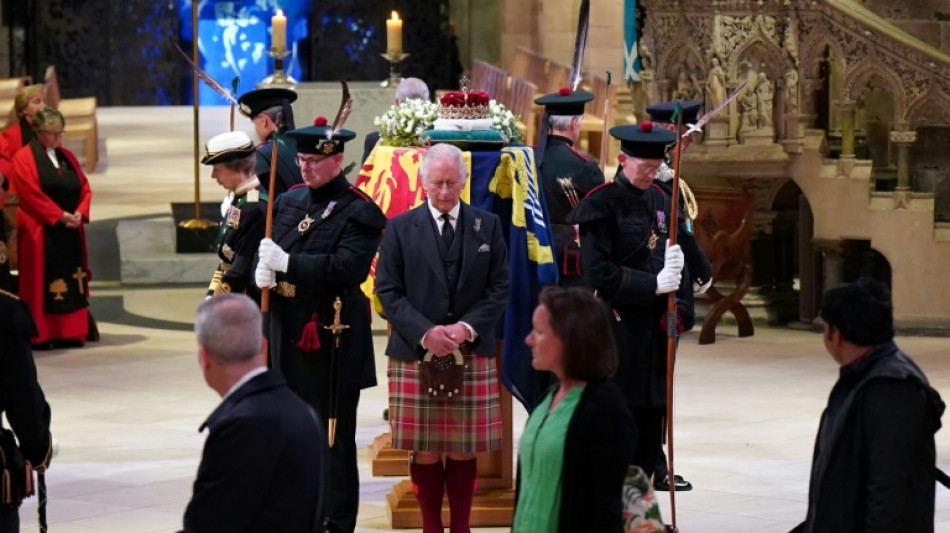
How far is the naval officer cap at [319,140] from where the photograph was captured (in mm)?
8297

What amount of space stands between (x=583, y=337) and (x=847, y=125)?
9.39 metres

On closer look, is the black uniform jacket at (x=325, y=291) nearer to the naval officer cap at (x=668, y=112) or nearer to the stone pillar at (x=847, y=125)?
the naval officer cap at (x=668, y=112)

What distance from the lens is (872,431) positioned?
566 cm

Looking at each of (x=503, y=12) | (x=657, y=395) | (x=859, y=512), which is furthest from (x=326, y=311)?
(x=503, y=12)

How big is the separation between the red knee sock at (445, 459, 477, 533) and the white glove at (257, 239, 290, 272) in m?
1.06

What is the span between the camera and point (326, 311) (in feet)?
27.4

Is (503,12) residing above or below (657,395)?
above

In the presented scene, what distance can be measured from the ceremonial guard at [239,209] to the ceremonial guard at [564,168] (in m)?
2.15

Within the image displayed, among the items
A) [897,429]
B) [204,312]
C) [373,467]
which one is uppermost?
[204,312]

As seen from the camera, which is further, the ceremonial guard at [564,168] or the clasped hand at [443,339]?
the ceremonial guard at [564,168]

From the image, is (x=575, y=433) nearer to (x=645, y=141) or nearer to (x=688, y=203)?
(x=645, y=141)

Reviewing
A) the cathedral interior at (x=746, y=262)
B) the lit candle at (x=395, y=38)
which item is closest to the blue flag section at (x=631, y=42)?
the cathedral interior at (x=746, y=262)

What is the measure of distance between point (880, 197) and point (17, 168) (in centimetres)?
606

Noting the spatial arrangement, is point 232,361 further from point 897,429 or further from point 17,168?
point 17,168
